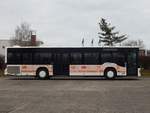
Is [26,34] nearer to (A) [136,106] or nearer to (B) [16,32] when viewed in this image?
(B) [16,32]

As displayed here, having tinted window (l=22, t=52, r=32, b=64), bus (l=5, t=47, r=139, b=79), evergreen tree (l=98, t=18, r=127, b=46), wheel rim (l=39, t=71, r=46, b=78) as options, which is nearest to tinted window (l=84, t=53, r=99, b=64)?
bus (l=5, t=47, r=139, b=79)

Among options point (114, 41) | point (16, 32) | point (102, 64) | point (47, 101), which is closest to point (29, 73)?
point (102, 64)

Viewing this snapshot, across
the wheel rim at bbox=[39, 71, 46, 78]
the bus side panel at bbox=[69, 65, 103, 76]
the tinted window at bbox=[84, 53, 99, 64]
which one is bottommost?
the wheel rim at bbox=[39, 71, 46, 78]

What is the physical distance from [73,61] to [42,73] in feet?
9.27

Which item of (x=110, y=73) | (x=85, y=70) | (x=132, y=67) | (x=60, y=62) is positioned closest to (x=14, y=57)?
(x=60, y=62)

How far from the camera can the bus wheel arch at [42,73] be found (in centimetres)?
3731

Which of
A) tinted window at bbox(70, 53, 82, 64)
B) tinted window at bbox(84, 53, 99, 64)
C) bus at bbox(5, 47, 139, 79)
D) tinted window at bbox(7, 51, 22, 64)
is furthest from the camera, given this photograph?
tinted window at bbox(7, 51, 22, 64)

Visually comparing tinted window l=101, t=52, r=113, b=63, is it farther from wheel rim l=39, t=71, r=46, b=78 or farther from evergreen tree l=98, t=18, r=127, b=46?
evergreen tree l=98, t=18, r=127, b=46

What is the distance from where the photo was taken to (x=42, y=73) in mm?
37312

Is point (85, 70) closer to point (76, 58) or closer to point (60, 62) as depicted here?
point (76, 58)

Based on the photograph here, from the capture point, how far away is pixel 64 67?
37.2 meters

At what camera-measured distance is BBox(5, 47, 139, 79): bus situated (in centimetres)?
3647

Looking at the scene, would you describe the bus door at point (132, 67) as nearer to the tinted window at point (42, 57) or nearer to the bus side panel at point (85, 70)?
the bus side panel at point (85, 70)

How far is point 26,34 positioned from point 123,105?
7355cm
